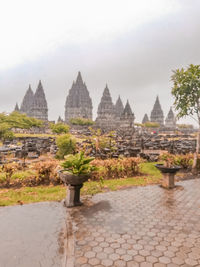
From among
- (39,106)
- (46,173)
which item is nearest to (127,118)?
(39,106)

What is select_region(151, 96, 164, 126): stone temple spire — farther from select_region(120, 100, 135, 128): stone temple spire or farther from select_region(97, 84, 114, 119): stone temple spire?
select_region(120, 100, 135, 128): stone temple spire

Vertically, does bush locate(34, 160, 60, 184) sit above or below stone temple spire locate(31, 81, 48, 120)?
below

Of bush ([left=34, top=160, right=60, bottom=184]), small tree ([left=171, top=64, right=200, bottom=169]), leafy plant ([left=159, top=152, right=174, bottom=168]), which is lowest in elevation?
bush ([left=34, top=160, right=60, bottom=184])

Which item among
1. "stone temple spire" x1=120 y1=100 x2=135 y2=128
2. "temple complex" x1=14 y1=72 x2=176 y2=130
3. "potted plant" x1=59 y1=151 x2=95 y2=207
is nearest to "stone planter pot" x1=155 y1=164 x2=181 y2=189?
"potted plant" x1=59 y1=151 x2=95 y2=207

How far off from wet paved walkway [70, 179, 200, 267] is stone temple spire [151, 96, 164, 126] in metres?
93.7

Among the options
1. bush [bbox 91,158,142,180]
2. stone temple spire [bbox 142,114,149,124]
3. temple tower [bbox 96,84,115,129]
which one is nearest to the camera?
bush [bbox 91,158,142,180]

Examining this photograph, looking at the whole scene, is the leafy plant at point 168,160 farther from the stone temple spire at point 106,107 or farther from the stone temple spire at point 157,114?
the stone temple spire at point 157,114

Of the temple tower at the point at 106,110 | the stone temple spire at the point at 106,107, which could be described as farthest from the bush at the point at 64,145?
the stone temple spire at the point at 106,107

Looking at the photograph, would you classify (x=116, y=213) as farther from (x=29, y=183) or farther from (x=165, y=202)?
(x=29, y=183)

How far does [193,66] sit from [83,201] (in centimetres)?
1166

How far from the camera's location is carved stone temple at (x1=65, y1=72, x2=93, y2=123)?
10125 cm

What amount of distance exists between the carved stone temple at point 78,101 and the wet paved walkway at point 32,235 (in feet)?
312

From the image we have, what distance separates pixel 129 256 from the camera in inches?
140

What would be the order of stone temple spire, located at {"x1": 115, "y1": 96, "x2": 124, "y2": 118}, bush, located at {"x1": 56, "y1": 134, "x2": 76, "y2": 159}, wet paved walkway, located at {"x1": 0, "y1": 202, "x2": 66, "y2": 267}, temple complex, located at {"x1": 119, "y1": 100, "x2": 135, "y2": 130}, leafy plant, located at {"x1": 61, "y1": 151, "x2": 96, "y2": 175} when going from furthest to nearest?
stone temple spire, located at {"x1": 115, "y1": 96, "x2": 124, "y2": 118} → temple complex, located at {"x1": 119, "y1": 100, "x2": 135, "y2": 130} → bush, located at {"x1": 56, "y1": 134, "x2": 76, "y2": 159} → leafy plant, located at {"x1": 61, "y1": 151, "x2": 96, "y2": 175} → wet paved walkway, located at {"x1": 0, "y1": 202, "x2": 66, "y2": 267}
